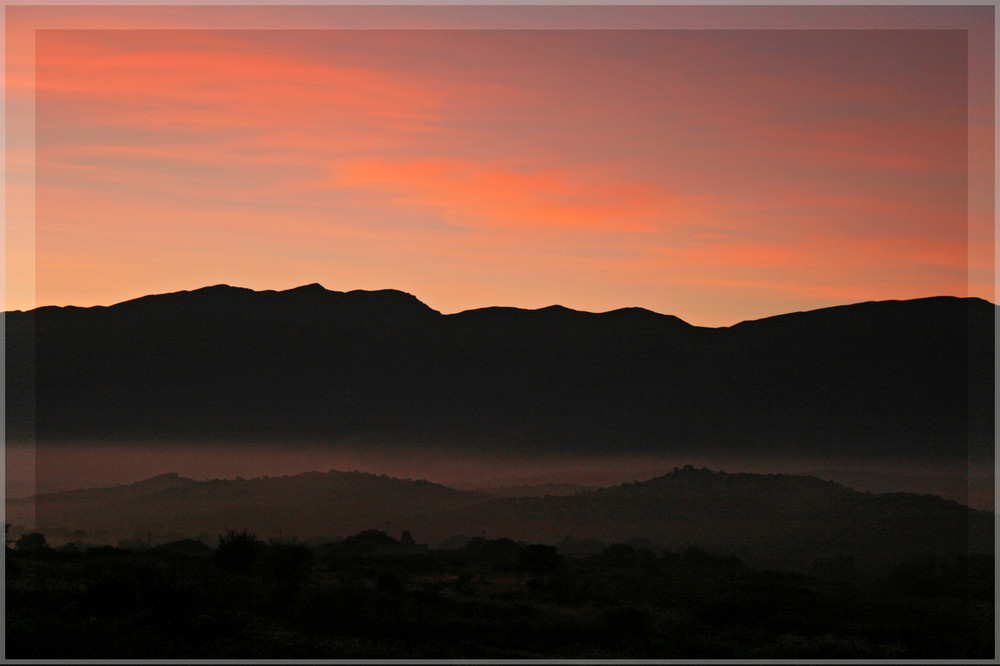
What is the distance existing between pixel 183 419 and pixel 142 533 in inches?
3227

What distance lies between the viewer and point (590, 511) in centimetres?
12431

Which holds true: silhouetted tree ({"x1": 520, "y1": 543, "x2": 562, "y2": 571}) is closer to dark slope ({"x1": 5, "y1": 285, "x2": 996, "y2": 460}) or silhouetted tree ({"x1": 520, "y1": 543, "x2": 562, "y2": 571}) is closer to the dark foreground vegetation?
the dark foreground vegetation

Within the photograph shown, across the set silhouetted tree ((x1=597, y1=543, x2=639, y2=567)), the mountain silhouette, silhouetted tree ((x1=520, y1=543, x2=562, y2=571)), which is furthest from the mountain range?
silhouetted tree ((x1=520, y1=543, x2=562, y2=571))

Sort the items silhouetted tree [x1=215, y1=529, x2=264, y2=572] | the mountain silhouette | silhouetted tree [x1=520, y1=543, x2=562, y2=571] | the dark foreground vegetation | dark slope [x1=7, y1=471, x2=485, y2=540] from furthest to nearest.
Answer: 1. dark slope [x1=7, y1=471, x2=485, y2=540]
2. the mountain silhouette
3. silhouetted tree [x1=520, y1=543, x2=562, y2=571]
4. silhouetted tree [x1=215, y1=529, x2=264, y2=572]
5. the dark foreground vegetation

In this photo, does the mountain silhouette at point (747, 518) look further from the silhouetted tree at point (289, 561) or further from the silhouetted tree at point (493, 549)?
the silhouetted tree at point (289, 561)

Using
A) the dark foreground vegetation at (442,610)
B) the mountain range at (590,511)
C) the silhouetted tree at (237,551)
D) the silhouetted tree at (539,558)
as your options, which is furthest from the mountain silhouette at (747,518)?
the silhouetted tree at (237,551)

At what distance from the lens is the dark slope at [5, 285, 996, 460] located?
6393 inches

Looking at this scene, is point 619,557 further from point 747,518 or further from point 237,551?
point 747,518

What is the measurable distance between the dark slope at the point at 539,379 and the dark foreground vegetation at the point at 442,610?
118616 millimetres

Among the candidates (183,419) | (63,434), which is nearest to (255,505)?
(183,419)

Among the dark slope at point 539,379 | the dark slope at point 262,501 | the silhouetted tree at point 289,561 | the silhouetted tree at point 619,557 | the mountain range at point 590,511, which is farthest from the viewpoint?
the dark slope at point 539,379

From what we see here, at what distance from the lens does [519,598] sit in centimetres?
3438

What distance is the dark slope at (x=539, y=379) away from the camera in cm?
16238

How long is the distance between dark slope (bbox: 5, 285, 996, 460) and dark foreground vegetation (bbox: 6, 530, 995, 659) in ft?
389
